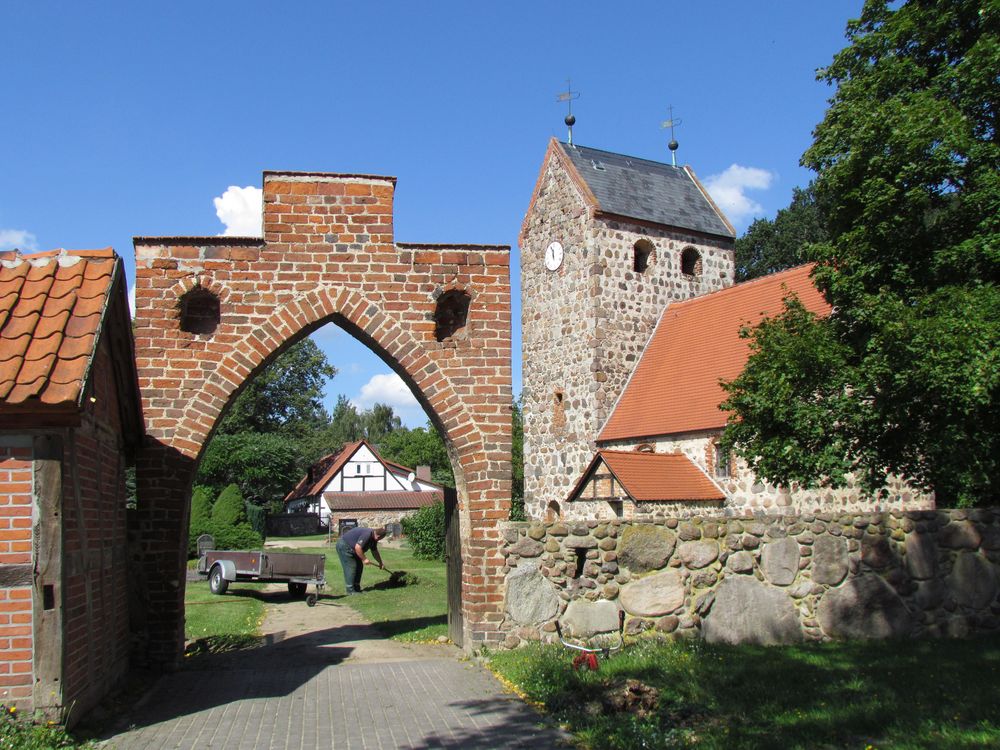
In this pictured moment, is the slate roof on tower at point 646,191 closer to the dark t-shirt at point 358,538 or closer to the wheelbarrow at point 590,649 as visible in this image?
the dark t-shirt at point 358,538

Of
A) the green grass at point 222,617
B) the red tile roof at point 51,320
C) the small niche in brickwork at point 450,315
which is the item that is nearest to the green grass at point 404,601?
the green grass at point 222,617

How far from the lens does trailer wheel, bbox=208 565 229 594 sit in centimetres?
1806

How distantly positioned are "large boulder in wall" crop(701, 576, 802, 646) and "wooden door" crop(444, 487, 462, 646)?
277 cm

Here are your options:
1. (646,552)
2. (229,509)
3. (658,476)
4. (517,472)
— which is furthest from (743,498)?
(517,472)

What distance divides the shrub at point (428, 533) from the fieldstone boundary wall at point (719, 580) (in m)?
17.9

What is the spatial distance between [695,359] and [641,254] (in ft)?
16.4

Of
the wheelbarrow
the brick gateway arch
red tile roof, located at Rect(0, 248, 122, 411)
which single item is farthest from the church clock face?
red tile roof, located at Rect(0, 248, 122, 411)

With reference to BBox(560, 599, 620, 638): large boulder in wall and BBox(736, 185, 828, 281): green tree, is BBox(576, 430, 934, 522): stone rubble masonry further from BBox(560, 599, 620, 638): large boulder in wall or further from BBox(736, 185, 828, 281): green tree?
BBox(736, 185, 828, 281): green tree

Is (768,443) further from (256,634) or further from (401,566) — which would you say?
(401,566)

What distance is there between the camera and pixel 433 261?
10.4m

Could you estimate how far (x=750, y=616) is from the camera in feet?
32.1

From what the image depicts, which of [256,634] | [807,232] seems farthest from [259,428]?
[256,634]

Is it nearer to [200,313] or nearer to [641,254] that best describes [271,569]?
[200,313]

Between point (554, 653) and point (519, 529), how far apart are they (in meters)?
1.40
